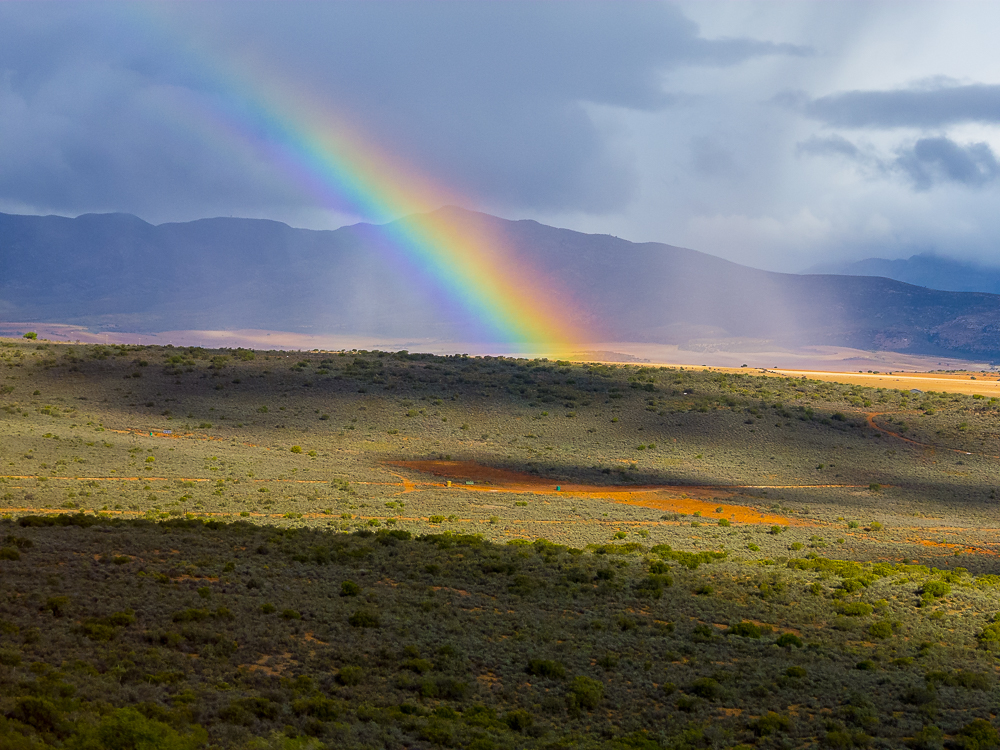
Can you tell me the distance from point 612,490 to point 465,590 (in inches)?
946

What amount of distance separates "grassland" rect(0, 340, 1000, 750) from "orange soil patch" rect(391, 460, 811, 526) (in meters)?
0.31

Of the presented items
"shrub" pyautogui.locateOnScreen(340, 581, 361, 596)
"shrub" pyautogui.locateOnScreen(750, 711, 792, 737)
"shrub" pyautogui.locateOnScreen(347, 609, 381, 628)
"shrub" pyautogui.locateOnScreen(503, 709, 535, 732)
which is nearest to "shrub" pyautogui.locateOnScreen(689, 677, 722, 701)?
"shrub" pyautogui.locateOnScreen(750, 711, 792, 737)

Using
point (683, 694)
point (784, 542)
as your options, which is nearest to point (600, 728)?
point (683, 694)

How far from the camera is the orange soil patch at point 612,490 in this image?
4044 centimetres

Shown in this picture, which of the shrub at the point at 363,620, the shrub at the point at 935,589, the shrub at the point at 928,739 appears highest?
the shrub at the point at 363,620

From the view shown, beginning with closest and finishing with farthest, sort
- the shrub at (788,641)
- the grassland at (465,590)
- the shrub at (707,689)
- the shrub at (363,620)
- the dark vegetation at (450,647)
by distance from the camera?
the dark vegetation at (450,647) < the grassland at (465,590) < the shrub at (707,689) < the shrub at (363,620) < the shrub at (788,641)

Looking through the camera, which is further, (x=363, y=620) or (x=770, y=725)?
(x=363, y=620)

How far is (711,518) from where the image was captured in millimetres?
38469

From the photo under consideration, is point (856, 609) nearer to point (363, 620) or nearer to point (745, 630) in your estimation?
point (745, 630)

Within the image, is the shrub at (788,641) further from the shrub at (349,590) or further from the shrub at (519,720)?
the shrub at (349,590)

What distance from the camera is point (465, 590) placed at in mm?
22719

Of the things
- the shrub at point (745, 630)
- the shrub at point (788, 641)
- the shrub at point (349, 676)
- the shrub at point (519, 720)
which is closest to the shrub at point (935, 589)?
the shrub at point (788, 641)

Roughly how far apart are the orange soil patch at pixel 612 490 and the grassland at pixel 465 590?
308 mm

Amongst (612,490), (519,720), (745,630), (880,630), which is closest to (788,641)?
(745,630)
